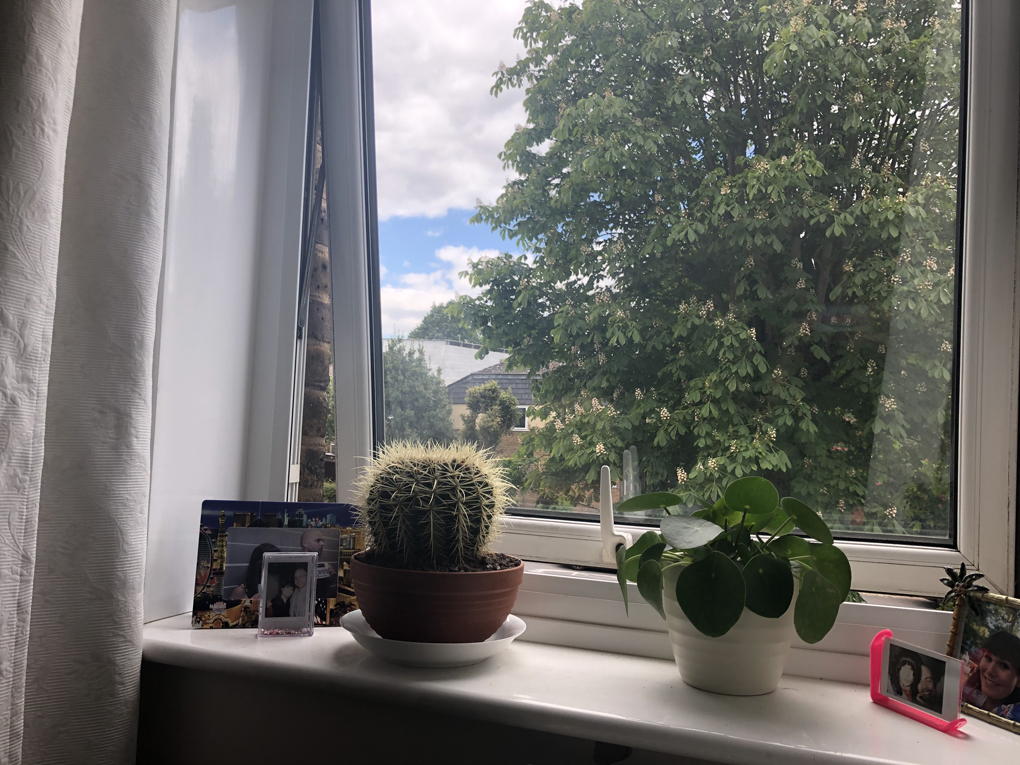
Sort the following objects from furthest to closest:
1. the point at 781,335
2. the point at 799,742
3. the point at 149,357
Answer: the point at 781,335 < the point at 149,357 < the point at 799,742

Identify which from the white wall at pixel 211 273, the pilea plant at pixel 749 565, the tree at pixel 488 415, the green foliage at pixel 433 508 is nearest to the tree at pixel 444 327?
the tree at pixel 488 415

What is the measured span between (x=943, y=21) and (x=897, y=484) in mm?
714

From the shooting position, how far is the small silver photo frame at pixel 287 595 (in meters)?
1.05

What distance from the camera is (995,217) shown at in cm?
94

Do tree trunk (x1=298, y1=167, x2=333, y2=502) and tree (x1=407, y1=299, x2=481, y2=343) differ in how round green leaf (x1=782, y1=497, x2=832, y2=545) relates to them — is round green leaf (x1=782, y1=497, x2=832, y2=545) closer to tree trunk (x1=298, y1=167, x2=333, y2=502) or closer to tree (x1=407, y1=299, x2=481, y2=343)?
tree (x1=407, y1=299, x2=481, y2=343)

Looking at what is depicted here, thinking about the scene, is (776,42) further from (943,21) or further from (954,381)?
(954,381)

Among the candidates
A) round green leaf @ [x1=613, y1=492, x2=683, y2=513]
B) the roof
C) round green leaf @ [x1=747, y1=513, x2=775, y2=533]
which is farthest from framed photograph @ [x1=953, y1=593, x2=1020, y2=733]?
the roof

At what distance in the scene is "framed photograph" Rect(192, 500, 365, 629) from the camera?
43.1 inches

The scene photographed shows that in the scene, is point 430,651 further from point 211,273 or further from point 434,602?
point 211,273

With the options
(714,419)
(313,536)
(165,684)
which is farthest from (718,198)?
(165,684)

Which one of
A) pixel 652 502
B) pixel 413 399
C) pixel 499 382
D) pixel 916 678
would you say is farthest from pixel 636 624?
pixel 413 399

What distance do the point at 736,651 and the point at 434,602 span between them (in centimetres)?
40

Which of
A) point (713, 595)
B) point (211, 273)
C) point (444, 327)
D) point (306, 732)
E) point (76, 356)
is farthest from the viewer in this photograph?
point (444, 327)

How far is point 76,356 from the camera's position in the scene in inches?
34.4
